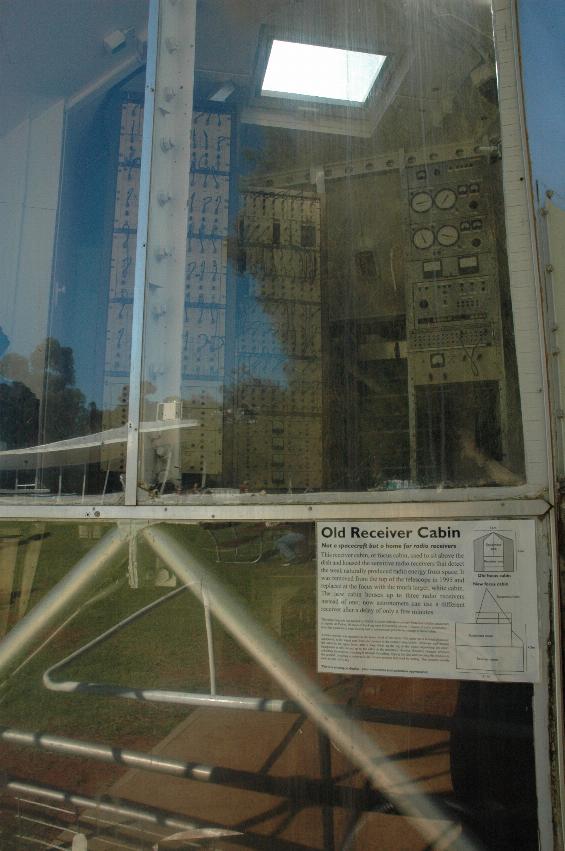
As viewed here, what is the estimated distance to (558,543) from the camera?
149cm

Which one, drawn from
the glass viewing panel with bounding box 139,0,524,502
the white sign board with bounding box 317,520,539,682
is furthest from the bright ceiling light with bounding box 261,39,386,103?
the white sign board with bounding box 317,520,539,682

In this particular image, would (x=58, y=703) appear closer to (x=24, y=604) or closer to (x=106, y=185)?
(x=24, y=604)

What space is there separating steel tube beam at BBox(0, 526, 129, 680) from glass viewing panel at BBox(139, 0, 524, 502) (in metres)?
0.31

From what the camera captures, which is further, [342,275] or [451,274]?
[342,275]

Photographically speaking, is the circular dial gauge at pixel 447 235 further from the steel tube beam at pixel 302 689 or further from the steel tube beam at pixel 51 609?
the steel tube beam at pixel 51 609

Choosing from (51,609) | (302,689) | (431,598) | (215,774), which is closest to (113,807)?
(215,774)

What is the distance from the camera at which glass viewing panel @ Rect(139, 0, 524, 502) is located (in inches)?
67.0

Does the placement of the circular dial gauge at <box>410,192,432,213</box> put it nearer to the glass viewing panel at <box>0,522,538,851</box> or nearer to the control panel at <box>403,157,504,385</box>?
the control panel at <box>403,157,504,385</box>

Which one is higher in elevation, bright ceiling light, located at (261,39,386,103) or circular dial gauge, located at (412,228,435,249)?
bright ceiling light, located at (261,39,386,103)

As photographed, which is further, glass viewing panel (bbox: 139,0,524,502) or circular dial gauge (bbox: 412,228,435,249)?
circular dial gauge (bbox: 412,228,435,249)

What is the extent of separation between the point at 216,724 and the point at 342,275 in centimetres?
145

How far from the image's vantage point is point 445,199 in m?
1.79

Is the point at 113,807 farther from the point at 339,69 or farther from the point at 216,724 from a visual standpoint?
the point at 339,69

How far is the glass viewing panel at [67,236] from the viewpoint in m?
2.00
